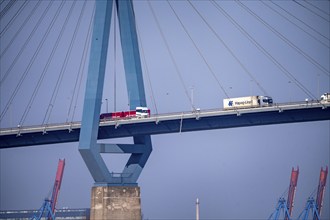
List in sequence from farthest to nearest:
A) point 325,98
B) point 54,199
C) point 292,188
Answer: point 292,188, point 54,199, point 325,98

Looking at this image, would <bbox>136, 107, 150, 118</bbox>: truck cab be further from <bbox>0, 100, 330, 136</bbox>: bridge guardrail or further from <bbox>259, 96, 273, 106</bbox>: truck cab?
<bbox>259, 96, 273, 106</bbox>: truck cab

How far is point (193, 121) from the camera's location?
10562 centimetres

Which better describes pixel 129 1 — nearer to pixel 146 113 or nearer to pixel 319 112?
pixel 146 113

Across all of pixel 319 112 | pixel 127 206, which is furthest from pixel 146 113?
pixel 319 112

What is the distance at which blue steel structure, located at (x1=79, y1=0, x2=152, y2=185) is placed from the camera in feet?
335

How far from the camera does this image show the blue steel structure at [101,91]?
102 meters

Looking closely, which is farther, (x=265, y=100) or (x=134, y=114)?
(x=265, y=100)

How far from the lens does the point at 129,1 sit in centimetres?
10781

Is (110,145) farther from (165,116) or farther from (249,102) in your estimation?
(249,102)

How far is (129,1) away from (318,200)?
153 ft

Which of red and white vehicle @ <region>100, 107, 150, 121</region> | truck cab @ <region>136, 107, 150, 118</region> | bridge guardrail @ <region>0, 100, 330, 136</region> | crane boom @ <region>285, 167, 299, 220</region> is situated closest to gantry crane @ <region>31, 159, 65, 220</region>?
bridge guardrail @ <region>0, 100, 330, 136</region>

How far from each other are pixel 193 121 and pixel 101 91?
35.4ft

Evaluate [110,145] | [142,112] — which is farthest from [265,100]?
[110,145]

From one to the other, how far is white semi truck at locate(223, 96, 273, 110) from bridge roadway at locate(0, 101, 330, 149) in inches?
77.8
